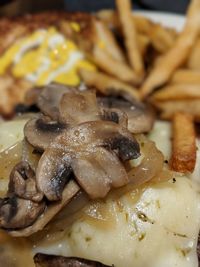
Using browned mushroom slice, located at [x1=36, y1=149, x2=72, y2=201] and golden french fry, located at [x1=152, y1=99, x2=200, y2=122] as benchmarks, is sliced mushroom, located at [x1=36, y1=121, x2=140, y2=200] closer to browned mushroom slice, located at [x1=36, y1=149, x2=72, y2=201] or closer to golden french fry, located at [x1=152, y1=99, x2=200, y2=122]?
browned mushroom slice, located at [x1=36, y1=149, x2=72, y2=201]

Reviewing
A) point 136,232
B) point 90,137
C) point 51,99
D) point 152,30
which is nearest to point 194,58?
point 152,30

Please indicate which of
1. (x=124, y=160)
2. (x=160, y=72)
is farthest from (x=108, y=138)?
(x=160, y=72)

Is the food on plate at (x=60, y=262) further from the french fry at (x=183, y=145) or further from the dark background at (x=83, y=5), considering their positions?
the dark background at (x=83, y=5)

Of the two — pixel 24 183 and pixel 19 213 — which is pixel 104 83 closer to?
pixel 24 183

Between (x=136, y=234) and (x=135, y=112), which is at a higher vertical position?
(x=135, y=112)

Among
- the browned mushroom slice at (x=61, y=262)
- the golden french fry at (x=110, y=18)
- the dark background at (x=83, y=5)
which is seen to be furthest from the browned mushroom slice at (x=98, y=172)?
the dark background at (x=83, y=5)

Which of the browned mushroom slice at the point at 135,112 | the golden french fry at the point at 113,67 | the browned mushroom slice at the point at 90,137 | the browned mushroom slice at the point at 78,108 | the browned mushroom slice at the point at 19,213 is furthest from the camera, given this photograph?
the golden french fry at the point at 113,67

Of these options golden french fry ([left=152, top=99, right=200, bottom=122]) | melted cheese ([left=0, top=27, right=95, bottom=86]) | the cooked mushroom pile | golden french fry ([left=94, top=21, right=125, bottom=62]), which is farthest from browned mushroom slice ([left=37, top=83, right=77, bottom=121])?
golden french fry ([left=94, top=21, right=125, bottom=62])
